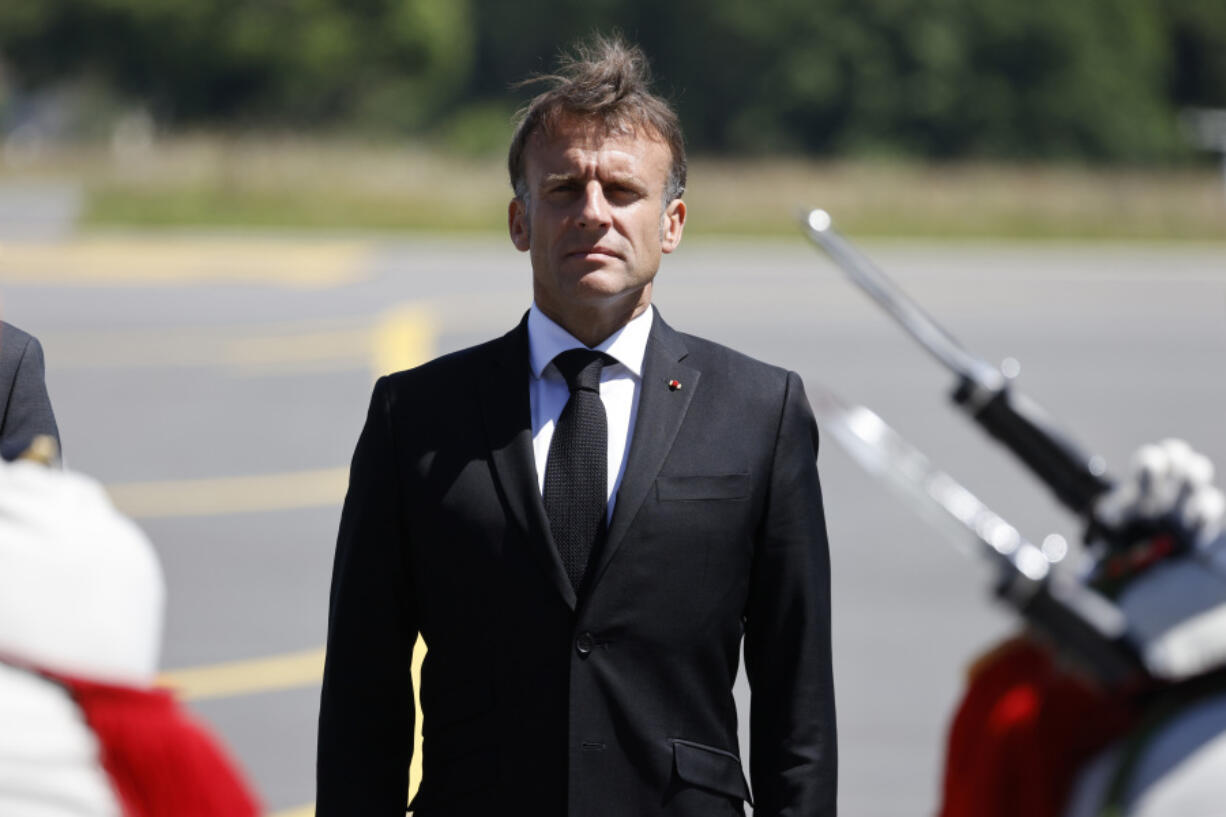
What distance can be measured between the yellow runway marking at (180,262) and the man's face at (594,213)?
18.3m

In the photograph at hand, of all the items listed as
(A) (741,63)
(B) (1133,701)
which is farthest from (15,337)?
(A) (741,63)

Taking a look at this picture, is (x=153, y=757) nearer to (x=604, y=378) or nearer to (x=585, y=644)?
(x=585, y=644)

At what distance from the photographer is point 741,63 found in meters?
54.1

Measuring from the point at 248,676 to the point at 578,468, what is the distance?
4.45m

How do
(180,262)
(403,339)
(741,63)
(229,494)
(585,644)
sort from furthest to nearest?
(741,63) < (180,262) < (403,339) < (229,494) < (585,644)

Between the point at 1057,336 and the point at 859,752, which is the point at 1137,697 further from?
the point at 1057,336

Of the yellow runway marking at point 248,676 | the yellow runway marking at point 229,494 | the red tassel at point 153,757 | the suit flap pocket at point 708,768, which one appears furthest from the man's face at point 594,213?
the yellow runway marking at point 229,494

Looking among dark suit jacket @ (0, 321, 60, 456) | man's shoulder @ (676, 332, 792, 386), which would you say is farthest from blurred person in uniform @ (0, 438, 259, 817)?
dark suit jacket @ (0, 321, 60, 456)

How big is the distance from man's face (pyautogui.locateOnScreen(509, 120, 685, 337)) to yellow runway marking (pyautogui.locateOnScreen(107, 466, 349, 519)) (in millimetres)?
7118

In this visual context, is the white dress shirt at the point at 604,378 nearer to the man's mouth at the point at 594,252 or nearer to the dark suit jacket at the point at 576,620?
the dark suit jacket at the point at 576,620

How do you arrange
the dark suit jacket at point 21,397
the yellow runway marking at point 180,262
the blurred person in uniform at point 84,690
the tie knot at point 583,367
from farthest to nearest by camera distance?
the yellow runway marking at point 180,262 → the dark suit jacket at point 21,397 → the tie knot at point 583,367 → the blurred person in uniform at point 84,690

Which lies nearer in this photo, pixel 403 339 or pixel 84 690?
pixel 84 690

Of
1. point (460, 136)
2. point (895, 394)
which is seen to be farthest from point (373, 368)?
point (460, 136)

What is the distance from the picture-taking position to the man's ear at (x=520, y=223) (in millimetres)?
2898
